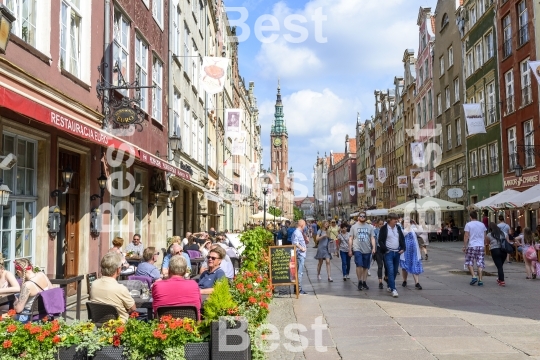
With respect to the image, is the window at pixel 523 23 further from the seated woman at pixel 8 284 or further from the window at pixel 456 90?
the seated woman at pixel 8 284

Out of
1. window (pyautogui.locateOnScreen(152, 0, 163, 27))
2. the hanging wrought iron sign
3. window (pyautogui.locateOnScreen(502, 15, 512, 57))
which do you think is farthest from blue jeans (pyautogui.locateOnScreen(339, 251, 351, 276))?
window (pyautogui.locateOnScreen(502, 15, 512, 57))

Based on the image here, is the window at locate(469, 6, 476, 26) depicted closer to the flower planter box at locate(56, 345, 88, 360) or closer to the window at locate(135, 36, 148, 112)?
the window at locate(135, 36, 148, 112)

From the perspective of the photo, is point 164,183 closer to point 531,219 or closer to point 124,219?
point 124,219

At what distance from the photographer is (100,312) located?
19.5 feet

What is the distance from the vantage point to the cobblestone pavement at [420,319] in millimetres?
6883

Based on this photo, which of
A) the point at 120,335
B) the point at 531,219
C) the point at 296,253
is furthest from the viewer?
the point at 531,219

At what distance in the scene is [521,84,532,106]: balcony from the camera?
25828 millimetres

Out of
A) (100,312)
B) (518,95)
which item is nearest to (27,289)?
(100,312)

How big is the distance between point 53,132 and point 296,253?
576 centimetres

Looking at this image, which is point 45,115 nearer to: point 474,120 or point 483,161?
point 474,120

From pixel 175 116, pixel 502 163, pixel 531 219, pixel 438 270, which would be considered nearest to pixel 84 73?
pixel 175 116

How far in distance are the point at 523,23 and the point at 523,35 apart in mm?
582

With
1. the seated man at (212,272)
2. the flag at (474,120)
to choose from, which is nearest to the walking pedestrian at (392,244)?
the seated man at (212,272)

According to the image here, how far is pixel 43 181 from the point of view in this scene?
9.80 metres
